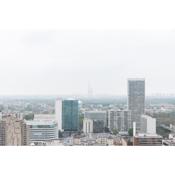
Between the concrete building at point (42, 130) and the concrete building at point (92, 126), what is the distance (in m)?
0.23

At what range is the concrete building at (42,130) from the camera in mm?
2438

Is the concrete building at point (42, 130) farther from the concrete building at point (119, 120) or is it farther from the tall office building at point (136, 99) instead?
the tall office building at point (136, 99)

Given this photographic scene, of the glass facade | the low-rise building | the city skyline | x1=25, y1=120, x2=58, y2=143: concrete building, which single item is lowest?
the low-rise building

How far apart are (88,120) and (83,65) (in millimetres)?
454

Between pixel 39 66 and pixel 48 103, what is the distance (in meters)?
0.32

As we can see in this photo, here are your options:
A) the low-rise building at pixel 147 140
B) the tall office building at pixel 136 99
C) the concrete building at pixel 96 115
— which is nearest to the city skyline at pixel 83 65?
the tall office building at pixel 136 99

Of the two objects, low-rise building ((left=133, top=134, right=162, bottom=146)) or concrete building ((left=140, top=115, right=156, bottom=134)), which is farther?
concrete building ((left=140, top=115, right=156, bottom=134))

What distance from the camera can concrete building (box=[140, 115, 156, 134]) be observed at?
2.47 m

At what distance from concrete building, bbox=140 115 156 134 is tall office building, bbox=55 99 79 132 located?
526 mm

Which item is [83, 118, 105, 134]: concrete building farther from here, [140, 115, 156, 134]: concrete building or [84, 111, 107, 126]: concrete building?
[140, 115, 156, 134]: concrete building

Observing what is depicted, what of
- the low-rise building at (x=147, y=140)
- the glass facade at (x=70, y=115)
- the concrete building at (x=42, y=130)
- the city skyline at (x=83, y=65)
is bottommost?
the low-rise building at (x=147, y=140)

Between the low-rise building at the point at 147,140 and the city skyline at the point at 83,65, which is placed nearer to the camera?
the low-rise building at the point at 147,140

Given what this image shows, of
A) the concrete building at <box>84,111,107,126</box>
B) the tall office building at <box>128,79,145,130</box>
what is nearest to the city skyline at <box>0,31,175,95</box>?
the tall office building at <box>128,79,145,130</box>

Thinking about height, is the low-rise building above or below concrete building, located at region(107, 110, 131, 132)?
below
